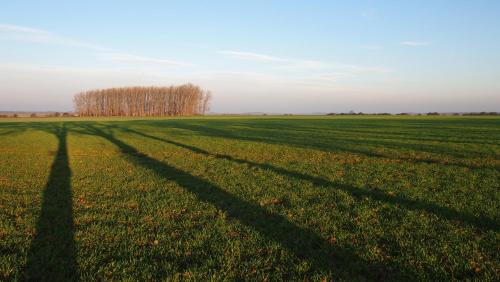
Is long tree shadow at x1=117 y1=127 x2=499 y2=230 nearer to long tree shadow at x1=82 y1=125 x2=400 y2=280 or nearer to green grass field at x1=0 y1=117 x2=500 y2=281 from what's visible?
green grass field at x1=0 y1=117 x2=500 y2=281

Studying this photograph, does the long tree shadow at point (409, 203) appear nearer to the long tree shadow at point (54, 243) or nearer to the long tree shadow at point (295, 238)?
the long tree shadow at point (295, 238)

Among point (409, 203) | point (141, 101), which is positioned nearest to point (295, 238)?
point (409, 203)

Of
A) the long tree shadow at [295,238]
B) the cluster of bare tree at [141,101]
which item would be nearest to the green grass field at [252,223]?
the long tree shadow at [295,238]

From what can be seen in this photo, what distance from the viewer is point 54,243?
5.59m

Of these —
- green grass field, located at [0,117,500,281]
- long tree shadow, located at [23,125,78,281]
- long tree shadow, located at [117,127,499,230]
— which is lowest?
long tree shadow, located at [23,125,78,281]

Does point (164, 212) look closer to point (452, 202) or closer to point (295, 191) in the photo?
point (295, 191)

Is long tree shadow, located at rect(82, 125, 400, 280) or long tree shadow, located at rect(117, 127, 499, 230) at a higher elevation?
long tree shadow, located at rect(117, 127, 499, 230)

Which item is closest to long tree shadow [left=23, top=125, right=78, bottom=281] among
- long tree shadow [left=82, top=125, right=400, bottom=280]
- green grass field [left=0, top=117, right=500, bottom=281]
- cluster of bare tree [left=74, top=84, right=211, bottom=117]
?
green grass field [left=0, top=117, right=500, bottom=281]

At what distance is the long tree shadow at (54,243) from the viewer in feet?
15.0

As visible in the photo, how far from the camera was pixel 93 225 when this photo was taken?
256 inches

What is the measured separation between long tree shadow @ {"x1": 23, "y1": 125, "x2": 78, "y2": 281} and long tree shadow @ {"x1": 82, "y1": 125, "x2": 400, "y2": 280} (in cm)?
307

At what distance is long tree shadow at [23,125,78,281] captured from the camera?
4.59 m

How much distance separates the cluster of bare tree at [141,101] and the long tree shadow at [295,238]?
137m

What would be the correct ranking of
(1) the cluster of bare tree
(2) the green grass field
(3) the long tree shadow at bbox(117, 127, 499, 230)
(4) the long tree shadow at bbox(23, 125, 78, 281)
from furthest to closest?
1. (1) the cluster of bare tree
2. (3) the long tree shadow at bbox(117, 127, 499, 230)
3. (2) the green grass field
4. (4) the long tree shadow at bbox(23, 125, 78, 281)
